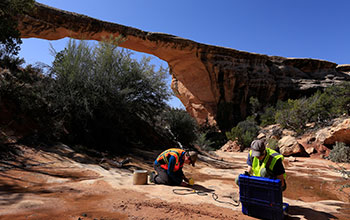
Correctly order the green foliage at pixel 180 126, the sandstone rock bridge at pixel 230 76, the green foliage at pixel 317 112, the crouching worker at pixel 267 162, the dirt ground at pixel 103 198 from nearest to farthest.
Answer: the dirt ground at pixel 103 198 → the crouching worker at pixel 267 162 → the green foliage at pixel 180 126 → the green foliage at pixel 317 112 → the sandstone rock bridge at pixel 230 76

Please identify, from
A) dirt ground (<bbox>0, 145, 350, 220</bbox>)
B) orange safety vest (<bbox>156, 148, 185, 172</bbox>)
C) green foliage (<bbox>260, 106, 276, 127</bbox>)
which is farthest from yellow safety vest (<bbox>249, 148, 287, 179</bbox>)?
green foliage (<bbox>260, 106, 276, 127</bbox>)

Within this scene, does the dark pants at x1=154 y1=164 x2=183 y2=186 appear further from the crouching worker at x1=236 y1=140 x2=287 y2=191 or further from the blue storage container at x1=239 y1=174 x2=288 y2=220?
the crouching worker at x1=236 y1=140 x2=287 y2=191

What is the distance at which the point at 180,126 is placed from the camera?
41.2 ft

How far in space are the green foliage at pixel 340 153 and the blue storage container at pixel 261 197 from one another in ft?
30.6

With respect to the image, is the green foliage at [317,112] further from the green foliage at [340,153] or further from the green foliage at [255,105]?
the green foliage at [255,105]

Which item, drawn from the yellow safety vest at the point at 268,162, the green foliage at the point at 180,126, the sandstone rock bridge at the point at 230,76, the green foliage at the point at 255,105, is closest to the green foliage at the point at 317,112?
the green foliage at the point at 255,105

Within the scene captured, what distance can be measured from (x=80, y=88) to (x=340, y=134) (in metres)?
12.2

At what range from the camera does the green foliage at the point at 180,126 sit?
1255 centimetres

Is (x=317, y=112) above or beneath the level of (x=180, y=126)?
above

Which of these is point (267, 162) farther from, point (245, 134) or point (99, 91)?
point (245, 134)

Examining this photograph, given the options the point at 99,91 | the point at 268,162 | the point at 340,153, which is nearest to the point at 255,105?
the point at 340,153

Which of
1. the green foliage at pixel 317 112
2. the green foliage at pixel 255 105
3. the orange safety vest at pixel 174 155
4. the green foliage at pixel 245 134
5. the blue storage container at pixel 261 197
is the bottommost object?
the blue storage container at pixel 261 197

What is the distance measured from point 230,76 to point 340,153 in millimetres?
14496

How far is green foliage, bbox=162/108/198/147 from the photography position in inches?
494
